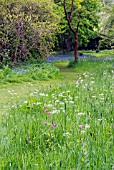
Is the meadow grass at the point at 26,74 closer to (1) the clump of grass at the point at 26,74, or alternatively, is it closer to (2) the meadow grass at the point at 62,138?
(1) the clump of grass at the point at 26,74

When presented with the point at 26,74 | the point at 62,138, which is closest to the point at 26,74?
the point at 26,74

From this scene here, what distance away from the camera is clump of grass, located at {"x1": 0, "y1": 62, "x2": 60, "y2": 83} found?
32.1ft

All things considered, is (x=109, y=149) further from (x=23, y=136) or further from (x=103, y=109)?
(x=103, y=109)

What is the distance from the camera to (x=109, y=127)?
136 inches

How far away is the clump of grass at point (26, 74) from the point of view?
9.77 metres

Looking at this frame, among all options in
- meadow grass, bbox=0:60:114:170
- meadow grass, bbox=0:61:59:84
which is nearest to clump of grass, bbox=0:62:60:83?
meadow grass, bbox=0:61:59:84

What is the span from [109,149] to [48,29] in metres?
10.3

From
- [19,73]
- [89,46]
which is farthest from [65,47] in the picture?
[19,73]

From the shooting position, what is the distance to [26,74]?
10.6 meters

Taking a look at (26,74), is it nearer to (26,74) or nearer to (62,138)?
(26,74)

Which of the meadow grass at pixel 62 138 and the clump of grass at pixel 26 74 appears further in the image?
the clump of grass at pixel 26 74

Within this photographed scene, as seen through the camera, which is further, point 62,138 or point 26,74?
point 26,74

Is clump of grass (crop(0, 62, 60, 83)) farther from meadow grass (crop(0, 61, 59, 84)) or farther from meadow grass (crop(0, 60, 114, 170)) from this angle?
meadow grass (crop(0, 60, 114, 170))

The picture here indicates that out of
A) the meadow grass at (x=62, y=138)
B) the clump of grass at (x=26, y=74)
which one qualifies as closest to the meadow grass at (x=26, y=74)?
the clump of grass at (x=26, y=74)
